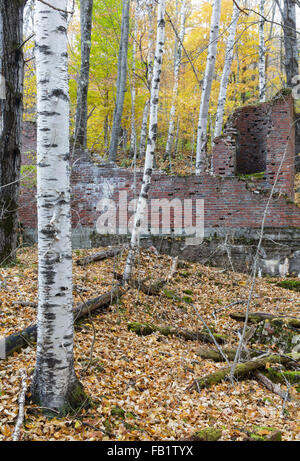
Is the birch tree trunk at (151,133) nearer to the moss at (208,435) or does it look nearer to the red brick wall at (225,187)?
the red brick wall at (225,187)

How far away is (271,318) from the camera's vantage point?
5.70 meters

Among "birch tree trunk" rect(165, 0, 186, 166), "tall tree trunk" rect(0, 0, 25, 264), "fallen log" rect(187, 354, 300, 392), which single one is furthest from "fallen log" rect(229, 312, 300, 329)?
"birch tree trunk" rect(165, 0, 186, 166)

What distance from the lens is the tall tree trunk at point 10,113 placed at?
5.40 metres

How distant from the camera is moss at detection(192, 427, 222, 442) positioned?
2785 millimetres

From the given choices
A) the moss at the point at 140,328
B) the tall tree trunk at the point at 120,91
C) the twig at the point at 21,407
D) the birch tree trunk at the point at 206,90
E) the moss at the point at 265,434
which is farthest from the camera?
the tall tree trunk at the point at 120,91

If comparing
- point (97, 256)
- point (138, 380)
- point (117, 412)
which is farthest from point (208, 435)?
point (97, 256)

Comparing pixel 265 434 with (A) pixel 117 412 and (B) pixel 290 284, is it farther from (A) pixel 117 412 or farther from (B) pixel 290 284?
(B) pixel 290 284

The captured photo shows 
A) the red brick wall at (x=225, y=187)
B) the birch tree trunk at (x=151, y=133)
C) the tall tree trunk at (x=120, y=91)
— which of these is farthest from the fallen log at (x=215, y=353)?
the tall tree trunk at (x=120, y=91)

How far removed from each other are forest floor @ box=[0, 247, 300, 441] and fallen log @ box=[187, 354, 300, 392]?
83mm

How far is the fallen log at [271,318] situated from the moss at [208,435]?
3033 mm

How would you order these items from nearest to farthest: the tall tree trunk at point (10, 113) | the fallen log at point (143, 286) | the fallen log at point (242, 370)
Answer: the fallen log at point (242, 370) → the tall tree trunk at point (10, 113) → the fallen log at point (143, 286)

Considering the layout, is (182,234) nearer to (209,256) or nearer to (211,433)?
(209,256)

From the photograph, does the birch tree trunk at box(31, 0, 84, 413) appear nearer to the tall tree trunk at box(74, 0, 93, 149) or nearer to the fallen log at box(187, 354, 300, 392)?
the fallen log at box(187, 354, 300, 392)
